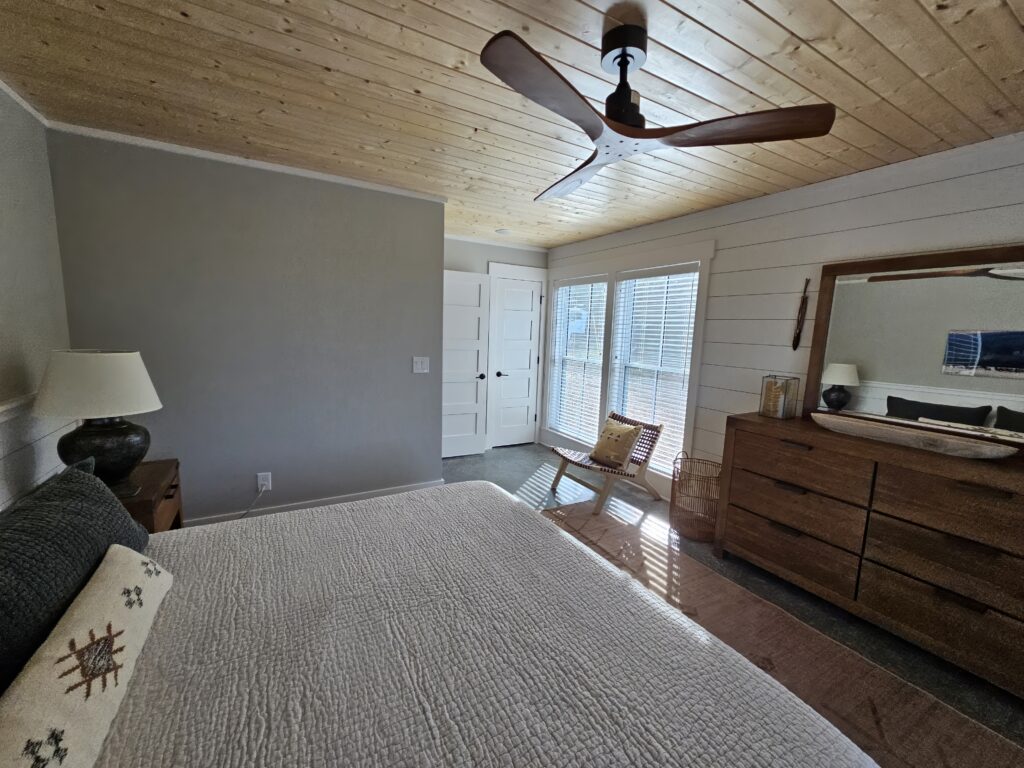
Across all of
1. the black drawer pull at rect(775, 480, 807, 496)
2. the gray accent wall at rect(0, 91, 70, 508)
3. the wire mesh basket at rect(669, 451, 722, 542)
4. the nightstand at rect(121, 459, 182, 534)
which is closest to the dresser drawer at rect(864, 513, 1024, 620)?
the black drawer pull at rect(775, 480, 807, 496)

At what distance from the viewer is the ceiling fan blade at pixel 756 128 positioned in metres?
1.15

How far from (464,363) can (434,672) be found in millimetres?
3633

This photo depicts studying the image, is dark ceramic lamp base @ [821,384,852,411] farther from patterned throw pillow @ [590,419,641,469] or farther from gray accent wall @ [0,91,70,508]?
gray accent wall @ [0,91,70,508]

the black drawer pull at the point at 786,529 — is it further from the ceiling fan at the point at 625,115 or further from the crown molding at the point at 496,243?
the crown molding at the point at 496,243

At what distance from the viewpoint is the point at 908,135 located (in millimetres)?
1871

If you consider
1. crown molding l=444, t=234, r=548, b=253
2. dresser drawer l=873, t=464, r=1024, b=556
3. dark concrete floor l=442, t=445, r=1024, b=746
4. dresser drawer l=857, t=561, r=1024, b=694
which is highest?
crown molding l=444, t=234, r=548, b=253

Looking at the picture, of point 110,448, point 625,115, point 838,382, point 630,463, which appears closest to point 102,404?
point 110,448

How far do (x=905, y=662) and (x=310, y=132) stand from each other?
3690 millimetres

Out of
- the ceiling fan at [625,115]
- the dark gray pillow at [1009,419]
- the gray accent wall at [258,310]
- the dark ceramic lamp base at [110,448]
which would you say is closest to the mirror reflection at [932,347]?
the dark gray pillow at [1009,419]

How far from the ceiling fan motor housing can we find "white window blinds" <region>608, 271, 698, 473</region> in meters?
2.18

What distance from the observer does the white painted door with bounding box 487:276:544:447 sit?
462cm

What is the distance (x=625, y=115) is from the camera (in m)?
1.32

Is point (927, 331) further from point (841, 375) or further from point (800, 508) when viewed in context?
point (800, 508)

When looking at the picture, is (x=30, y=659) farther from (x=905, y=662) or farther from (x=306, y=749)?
(x=905, y=662)
